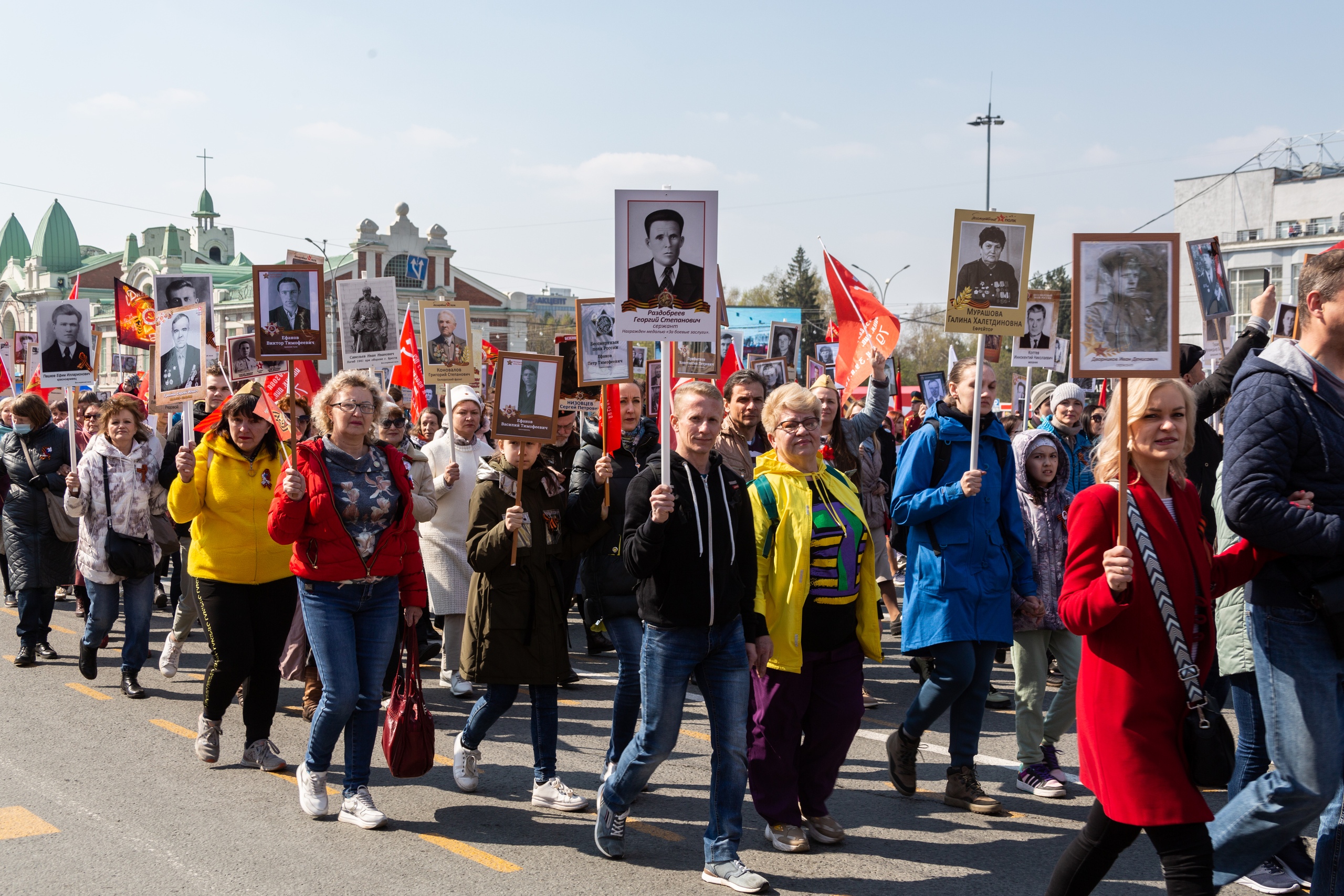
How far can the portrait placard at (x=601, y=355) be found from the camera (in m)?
7.28

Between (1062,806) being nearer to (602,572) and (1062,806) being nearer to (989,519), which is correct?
(989,519)

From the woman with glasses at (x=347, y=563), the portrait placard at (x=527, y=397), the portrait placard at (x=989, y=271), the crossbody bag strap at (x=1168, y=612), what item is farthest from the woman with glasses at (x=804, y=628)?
Answer: the woman with glasses at (x=347, y=563)

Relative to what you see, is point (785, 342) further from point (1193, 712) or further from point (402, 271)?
point (402, 271)

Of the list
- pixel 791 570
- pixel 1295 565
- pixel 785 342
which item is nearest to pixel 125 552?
pixel 791 570

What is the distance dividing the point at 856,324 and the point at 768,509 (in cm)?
623

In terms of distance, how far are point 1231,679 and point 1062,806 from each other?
130cm

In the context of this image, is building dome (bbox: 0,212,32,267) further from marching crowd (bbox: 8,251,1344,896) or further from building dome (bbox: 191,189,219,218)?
marching crowd (bbox: 8,251,1344,896)

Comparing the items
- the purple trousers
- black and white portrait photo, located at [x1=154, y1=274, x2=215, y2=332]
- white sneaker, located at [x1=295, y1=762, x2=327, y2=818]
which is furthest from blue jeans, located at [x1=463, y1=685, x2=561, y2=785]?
black and white portrait photo, located at [x1=154, y1=274, x2=215, y2=332]

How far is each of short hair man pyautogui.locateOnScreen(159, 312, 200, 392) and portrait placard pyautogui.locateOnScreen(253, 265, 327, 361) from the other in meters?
1.54

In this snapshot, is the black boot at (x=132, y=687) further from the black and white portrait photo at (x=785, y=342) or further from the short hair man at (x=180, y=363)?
the black and white portrait photo at (x=785, y=342)

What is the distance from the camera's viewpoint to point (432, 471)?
853 centimetres

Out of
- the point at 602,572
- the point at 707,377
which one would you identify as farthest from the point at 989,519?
the point at 707,377

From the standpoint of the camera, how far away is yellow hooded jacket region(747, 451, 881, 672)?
5.06 m

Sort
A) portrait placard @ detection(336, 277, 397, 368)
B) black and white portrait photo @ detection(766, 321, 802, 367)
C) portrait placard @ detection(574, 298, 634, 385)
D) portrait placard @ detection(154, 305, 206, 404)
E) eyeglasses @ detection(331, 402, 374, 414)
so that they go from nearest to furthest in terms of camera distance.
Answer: eyeglasses @ detection(331, 402, 374, 414)
portrait placard @ detection(574, 298, 634, 385)
portrait placard @ detection(154, 305, 206, 404)
portrait placard @ detection(336, 277, 397, 368)
black and white portrait photo @ detection(766, 321, 802, 367)
